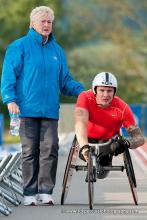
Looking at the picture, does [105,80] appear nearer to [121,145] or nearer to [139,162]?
[121,145]

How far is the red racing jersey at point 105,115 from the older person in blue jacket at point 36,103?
0.40 meters

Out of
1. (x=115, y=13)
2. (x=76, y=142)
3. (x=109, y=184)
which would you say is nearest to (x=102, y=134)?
(x=76, y=142)

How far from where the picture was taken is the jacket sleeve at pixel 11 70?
1364 cm

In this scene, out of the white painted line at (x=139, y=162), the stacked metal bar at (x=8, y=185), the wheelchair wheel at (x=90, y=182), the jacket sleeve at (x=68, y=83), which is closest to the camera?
the wheelchair wheel at (x=90, y=182)

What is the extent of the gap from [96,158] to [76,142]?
0.35 m

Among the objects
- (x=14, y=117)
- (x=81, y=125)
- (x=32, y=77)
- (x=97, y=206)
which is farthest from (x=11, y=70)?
(x=97, y=206)

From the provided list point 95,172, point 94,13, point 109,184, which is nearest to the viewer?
point 95,172

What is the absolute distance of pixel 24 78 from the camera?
13.8 metres

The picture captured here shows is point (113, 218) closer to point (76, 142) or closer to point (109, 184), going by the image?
point (76, 142)

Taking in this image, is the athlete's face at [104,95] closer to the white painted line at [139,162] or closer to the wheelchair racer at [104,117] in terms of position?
the wheelchair racer at [104,117]

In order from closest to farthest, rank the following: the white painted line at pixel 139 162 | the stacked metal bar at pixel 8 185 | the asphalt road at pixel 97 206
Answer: the asphalt road at pixel 97 206, the stacked metal bar at pixel 8 185, the white painted line at pixel 139 162

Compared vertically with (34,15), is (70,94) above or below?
below

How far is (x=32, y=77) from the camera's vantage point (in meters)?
13.8

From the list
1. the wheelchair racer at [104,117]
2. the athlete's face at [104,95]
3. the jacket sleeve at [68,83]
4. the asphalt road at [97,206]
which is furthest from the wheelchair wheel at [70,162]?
the jacket sleeve at [68,83]
